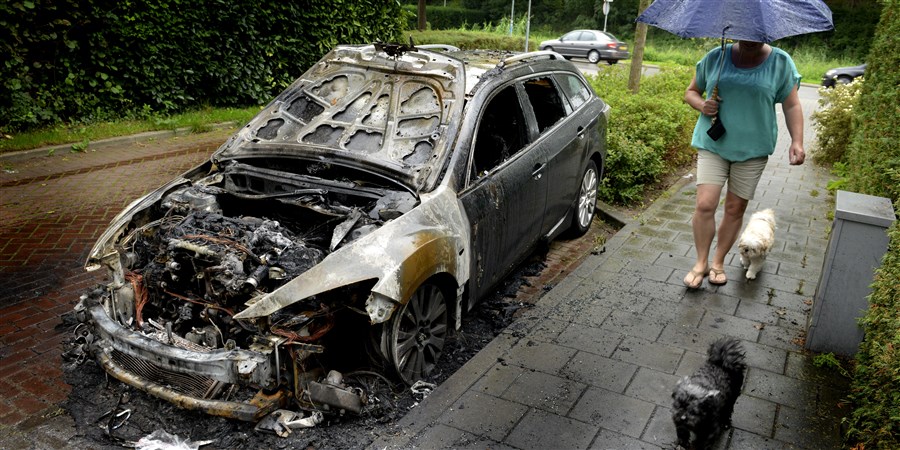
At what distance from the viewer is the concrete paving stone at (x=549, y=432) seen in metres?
3.32

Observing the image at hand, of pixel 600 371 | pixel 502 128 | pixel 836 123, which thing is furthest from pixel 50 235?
pixel 836 123

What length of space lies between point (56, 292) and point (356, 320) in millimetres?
2985

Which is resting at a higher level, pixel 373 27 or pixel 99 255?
pixel 373 27

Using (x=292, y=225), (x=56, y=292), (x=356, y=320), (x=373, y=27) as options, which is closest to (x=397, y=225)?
(x=356, y=320)

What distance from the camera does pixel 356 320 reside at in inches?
144

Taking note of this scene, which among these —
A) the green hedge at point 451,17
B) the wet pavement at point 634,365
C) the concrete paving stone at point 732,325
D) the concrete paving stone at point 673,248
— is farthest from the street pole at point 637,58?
the green hedge at point 451,17

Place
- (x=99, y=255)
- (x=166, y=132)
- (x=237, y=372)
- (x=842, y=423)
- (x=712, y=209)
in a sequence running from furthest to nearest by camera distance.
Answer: (x=166, y=132) < (x=712, y=209) < (x=99, y=255) < (x=842, y=423) < (x=237, y=372)

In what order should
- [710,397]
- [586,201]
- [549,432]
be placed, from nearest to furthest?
[710,397], [549,432], [586,201]

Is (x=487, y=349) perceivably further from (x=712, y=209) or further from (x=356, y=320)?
(x=712, y=209)

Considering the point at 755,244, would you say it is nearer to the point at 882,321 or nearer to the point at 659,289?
the point at 659,289

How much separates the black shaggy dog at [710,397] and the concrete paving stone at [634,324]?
1.08 m

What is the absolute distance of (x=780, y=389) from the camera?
12.6 ft

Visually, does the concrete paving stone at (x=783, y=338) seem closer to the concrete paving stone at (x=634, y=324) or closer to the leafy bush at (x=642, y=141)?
the concrete paving stone at (x=634, y=324)

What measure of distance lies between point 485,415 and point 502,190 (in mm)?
1666
